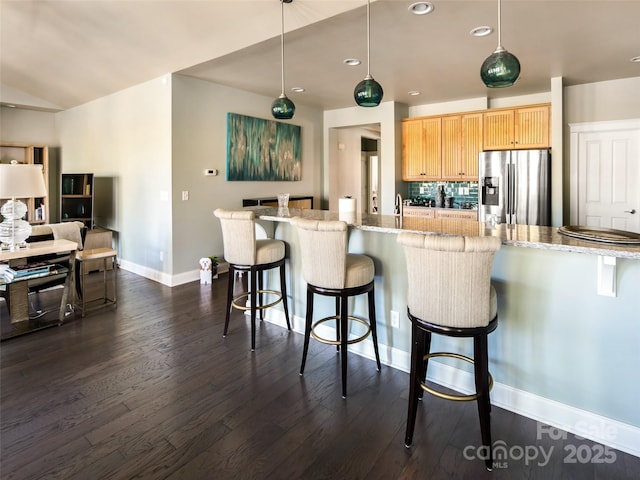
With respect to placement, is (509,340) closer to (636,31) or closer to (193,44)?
(636,31)

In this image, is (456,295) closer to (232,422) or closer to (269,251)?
(232,422)

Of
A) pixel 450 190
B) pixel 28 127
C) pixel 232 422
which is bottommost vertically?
pixel 232 422

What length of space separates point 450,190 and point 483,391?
5.08 meters

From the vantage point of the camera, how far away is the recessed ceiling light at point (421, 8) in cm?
285

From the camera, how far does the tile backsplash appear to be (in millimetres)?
6215

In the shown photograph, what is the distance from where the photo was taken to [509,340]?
86.4 inches

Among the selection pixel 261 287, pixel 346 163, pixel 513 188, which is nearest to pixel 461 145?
pixel 513 188

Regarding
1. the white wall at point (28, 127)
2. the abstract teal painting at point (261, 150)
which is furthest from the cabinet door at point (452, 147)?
the white wall at point (28, 127)

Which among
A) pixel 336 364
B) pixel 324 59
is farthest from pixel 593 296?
pixel 324 59

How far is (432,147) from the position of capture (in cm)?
617

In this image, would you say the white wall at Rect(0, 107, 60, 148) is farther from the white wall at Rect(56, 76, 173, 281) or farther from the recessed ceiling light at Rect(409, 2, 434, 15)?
the recessed ceiling light at Rect(409, 2, 434, 15)

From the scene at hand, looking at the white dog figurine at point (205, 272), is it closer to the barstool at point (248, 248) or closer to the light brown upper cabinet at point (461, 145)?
the barstool at point (248, 248)

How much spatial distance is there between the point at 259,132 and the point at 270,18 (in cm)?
248

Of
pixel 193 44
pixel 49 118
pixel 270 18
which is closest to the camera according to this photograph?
pixel 270 18
